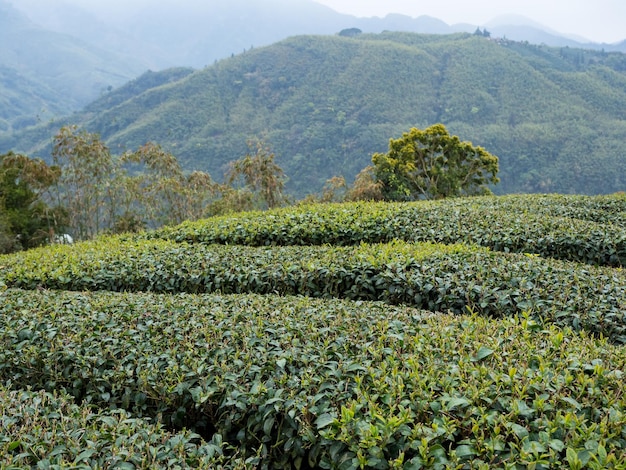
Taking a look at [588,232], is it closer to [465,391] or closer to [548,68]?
[465,391]

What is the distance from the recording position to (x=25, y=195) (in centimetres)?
1720

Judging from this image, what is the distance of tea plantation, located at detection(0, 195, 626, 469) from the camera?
2043 mm

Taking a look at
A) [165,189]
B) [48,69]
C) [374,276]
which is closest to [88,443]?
[374,276]

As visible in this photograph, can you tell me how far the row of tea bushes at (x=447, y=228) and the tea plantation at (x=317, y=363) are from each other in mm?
994

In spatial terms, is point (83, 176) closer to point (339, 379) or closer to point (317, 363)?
point (317, 363)

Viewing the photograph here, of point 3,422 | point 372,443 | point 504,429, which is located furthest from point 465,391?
point 3,422

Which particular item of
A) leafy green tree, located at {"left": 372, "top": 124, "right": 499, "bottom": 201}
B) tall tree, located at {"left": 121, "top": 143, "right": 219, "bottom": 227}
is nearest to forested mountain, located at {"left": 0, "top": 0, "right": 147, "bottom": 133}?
tall tree, located at {"left": 121, "top": 143, "right": 219, "bottom": 227}

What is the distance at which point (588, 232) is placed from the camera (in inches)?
223

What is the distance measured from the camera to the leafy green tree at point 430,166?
14.6m

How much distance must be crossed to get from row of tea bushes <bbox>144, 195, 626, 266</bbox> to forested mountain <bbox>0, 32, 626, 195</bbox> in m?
38.9

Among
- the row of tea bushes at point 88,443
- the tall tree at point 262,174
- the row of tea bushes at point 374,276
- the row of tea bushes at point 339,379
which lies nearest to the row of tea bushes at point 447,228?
the row of tea bushes at point 374,276

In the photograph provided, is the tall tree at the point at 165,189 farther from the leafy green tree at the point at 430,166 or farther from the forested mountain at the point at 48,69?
the forested mountain at the point at 48,69

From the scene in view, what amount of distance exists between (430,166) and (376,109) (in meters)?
49.7

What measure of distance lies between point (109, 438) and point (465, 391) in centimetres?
162
